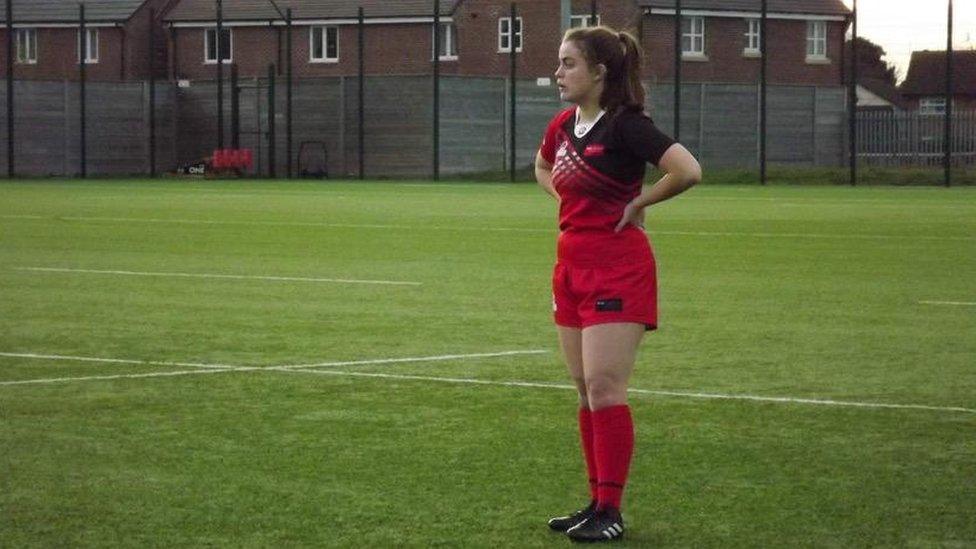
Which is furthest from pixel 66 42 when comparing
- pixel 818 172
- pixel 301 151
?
pixel 818 172

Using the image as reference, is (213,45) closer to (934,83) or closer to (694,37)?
(694,37)

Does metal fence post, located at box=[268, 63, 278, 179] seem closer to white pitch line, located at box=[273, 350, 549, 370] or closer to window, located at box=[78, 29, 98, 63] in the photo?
window, located at box=[78, 29, 98, 63]

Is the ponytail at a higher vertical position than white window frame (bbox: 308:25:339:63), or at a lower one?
lower

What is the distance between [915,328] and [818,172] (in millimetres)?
32976

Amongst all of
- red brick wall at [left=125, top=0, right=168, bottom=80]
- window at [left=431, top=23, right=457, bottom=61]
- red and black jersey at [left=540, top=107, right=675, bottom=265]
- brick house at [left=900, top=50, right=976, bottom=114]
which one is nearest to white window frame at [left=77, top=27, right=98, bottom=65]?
red brick wall at [left=125, top=0, right=168, bottom=80]

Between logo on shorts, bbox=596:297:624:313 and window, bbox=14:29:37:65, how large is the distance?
2751 inches

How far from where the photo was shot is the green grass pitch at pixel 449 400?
697 centimetres

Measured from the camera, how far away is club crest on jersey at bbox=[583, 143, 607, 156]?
6.59 metres

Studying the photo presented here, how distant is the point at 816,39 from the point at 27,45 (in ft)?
98.6

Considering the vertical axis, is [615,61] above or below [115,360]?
above

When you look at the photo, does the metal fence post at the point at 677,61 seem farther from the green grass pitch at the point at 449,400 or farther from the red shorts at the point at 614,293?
the red shorts at the point at 614,293

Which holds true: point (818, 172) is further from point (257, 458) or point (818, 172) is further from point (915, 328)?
point (257, 458)

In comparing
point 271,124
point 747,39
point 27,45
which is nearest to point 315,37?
point 27,45

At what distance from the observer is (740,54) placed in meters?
70.1
